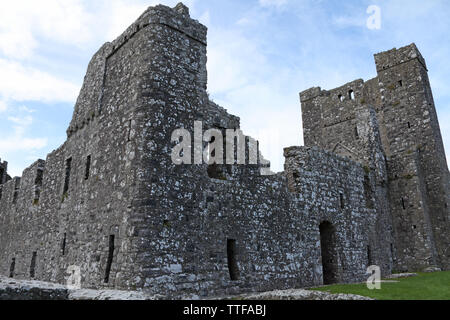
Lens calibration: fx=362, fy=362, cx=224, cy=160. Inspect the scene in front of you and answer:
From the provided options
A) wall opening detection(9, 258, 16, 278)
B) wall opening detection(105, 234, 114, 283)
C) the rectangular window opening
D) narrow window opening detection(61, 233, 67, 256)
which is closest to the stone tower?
→ the rectangular window opening

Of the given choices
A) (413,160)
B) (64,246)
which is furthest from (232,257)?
(413,160)

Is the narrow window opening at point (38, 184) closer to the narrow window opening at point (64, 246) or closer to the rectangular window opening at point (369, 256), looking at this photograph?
the narrow window opening at point (64, 246)

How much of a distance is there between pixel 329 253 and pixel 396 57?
1420 centimetres

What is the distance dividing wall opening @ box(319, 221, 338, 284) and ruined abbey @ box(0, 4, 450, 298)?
0.05 m

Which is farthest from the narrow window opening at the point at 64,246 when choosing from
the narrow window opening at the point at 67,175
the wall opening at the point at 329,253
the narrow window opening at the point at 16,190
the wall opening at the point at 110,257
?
the wall opening at the point at 329,253

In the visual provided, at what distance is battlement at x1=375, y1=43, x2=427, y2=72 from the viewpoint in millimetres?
22094

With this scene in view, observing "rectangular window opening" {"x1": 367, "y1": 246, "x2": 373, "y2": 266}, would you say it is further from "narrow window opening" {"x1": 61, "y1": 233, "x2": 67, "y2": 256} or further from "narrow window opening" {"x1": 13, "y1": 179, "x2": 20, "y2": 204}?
"narrow window opening" {"x1": 13, "y1": 179, "x2": 20, "y2": 204}

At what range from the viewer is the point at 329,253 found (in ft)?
50.6

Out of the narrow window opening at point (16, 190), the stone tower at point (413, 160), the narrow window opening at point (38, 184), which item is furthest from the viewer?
the narrow window opening at point (16, 190)

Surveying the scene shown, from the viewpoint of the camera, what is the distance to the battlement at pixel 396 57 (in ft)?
72.5

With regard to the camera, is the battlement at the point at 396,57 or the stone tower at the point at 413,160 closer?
the stone tower at the point at 413,160

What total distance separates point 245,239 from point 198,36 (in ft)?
21.6

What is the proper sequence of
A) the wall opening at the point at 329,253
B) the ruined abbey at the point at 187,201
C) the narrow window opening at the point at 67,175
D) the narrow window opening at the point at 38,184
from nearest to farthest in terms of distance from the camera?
the ruined abbey at the point at 187,201
the narrow window opening at the point at 67,175
the wall opening at the point at 329,253
the narrow window opening at the point at 38,184

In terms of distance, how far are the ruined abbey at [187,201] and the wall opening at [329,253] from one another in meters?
0.05
